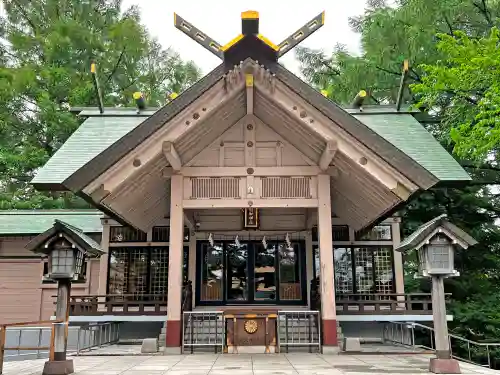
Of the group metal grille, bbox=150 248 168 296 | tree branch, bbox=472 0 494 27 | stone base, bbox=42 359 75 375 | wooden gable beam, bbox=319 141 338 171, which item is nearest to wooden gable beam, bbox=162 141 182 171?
wooden gable beam, bbox=319 141 338 171

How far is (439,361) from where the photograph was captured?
6.92m

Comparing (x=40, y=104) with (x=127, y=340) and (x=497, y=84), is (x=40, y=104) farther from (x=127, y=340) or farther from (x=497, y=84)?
(x=497, y=84)

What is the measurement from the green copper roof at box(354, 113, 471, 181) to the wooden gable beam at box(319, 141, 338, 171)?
243cm

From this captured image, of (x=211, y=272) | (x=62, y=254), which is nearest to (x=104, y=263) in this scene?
(x=211, y=272)

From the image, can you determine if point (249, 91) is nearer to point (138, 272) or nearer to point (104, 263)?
point (138, 272)

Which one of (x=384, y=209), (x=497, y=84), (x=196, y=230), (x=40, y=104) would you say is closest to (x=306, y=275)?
(x=196, y=230)

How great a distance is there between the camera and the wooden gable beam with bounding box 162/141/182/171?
8930mm

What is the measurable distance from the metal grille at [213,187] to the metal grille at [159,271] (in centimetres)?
414

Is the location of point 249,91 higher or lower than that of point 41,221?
higher

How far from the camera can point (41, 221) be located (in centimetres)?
1502

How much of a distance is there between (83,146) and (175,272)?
18.1ft

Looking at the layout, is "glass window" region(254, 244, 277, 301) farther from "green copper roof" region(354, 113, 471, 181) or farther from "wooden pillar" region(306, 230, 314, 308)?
"green copper roof" region(354, 113, 471, 181)

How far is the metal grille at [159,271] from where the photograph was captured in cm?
1339

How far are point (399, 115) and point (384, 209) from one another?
6.07 metres
